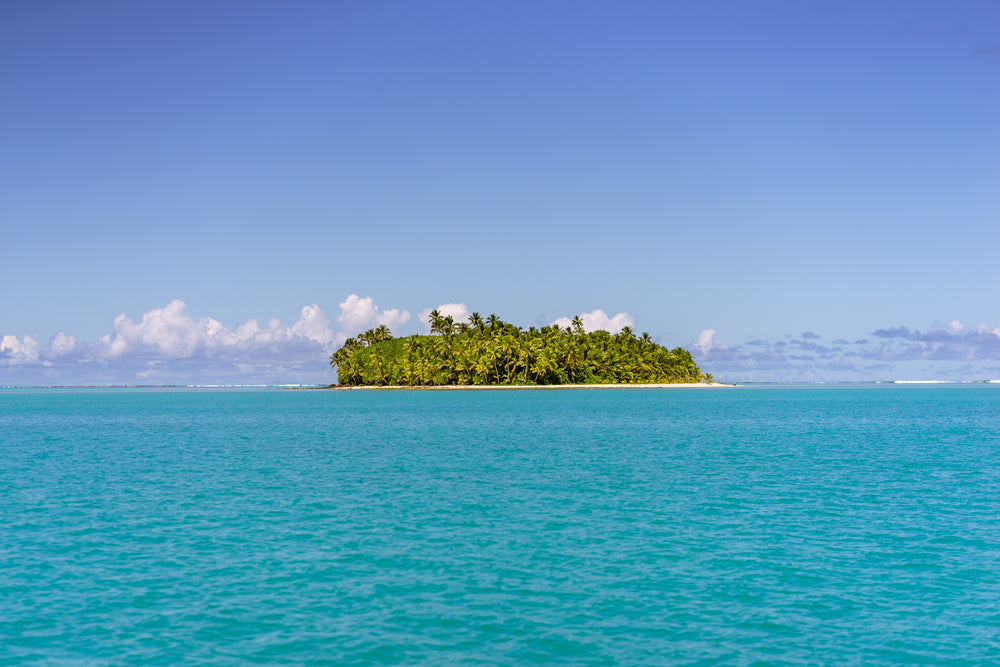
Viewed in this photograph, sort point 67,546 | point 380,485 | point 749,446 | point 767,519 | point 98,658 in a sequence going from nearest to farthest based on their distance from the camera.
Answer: point 98,658
point 67,546
point 767,519
point 380,485
point 749,446

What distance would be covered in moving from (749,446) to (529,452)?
62.9 feet

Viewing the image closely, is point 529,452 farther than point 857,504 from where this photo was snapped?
Yes

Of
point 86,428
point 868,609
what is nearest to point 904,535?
point 868,609

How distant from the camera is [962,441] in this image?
2756 inches

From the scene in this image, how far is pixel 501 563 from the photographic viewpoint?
2247 centimetres

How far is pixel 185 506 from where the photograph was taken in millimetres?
33062

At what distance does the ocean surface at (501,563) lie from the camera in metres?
16.1

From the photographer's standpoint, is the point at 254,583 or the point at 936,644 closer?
the point at 936,644

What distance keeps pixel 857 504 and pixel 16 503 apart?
122 ft

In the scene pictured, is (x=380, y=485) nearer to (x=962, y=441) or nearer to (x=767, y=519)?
(x=767, y=519)

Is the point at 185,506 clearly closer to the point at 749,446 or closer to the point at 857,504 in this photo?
the point at 857,504

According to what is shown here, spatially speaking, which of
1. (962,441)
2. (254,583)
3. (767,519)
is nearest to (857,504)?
(767,519)

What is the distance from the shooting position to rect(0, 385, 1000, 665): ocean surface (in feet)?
52.9

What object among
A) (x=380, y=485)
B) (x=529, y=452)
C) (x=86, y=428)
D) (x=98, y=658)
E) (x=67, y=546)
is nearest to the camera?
(x=98, y=658)
